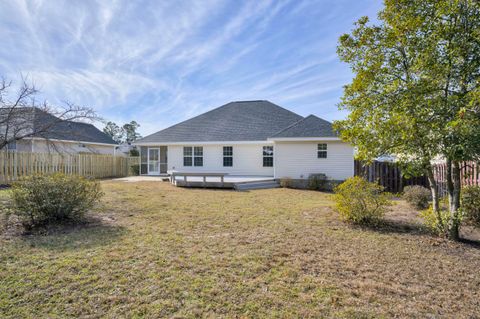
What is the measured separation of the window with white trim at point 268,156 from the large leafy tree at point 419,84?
12.8 m

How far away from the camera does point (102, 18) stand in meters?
9.65

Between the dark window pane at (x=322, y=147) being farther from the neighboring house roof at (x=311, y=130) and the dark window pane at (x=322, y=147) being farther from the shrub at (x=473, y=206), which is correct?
the shrub at (x=473, y=206)

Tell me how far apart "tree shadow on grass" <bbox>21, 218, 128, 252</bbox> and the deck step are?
8.72 meters

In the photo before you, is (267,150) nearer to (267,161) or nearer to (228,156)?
(267,161)

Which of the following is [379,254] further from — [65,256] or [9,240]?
[9,240]

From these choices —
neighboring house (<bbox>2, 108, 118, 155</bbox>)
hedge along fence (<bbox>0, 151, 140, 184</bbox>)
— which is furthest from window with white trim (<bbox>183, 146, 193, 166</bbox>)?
neighboring house (<bbox>2, 108, 118, 155</bbox>)

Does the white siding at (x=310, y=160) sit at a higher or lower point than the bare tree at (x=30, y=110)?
lower

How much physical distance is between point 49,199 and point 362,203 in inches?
301

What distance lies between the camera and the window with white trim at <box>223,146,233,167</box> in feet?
64.7

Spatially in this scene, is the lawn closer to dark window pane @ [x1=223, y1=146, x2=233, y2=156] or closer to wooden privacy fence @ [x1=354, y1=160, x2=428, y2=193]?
wooden privacy fence @ [x1=354, y1=160, x2=428, y2=193]

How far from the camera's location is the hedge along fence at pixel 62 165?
44.7ft

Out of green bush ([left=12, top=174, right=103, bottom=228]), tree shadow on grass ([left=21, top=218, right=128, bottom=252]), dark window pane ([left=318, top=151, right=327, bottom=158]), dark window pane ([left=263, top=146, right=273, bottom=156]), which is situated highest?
dark window pane ([left=263, top=146, right=273, bottom=156])

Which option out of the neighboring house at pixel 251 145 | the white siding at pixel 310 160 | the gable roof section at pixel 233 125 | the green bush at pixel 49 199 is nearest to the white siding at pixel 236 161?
the neighboring house at pixel 251 145

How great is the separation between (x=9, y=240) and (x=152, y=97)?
2042 centimetres
